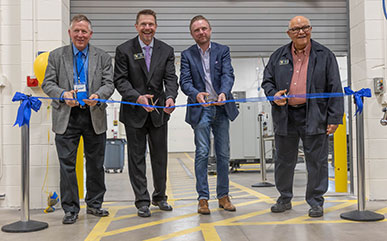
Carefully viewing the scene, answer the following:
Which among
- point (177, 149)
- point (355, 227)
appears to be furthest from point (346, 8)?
point (177, 149)

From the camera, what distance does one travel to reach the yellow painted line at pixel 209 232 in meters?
2.56

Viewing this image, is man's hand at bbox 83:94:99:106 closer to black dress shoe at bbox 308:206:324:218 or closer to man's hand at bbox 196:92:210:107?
man's hand at bbox 196:92:210:107

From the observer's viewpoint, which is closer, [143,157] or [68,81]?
[68,81]

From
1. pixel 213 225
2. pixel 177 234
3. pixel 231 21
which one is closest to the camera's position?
pixel 177 234

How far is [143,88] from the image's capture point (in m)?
3.45

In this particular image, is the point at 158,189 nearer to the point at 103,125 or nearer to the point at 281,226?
the point at 103,125

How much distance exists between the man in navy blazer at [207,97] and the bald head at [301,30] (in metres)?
0.62

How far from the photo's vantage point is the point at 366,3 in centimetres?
421

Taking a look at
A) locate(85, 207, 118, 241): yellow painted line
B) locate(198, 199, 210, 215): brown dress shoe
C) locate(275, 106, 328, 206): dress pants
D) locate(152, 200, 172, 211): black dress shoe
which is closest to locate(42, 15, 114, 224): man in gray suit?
locate(85, 207, 118, 241): yellow painted line

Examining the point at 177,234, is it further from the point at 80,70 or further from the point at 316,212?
the point at 80,70

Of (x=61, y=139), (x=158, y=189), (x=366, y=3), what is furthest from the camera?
(x=366, y=3)

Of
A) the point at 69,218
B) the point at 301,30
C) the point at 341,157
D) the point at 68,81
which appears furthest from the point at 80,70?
the point at 341,157

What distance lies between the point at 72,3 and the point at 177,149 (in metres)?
14.7

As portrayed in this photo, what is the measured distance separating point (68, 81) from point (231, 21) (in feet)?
7.08
